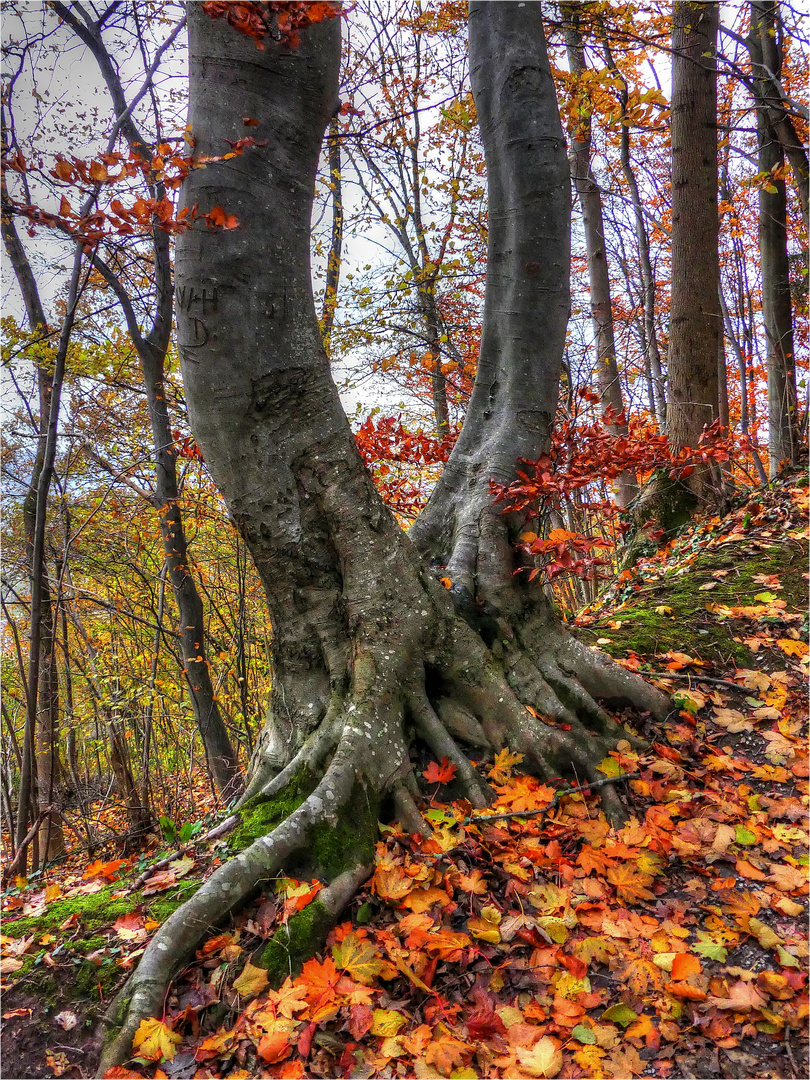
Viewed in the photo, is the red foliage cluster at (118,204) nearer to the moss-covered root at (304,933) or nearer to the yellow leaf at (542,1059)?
the moss-covered root at (304,933)

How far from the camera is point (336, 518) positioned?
2.84m

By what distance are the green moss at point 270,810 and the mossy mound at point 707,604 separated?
2249 mm

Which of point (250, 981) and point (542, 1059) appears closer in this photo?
point (542, 1059)

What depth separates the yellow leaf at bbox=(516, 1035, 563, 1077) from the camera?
1.71 m

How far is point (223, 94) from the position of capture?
8.30ft

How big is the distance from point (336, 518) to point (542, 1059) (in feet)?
7.31

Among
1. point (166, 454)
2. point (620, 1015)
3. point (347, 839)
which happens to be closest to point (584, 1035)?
point (620, 1015)

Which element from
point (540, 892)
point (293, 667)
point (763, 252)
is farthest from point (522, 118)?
point (763, 252)

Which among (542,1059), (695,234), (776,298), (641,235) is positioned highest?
(641,235)

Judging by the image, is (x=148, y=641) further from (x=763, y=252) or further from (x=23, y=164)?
(x=763, y=252)

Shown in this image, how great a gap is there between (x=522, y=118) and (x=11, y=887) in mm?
5965

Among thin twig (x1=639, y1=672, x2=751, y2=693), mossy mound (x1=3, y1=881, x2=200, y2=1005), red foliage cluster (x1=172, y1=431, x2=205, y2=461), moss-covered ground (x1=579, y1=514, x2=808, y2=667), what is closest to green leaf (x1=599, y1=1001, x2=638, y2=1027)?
mossy mound (x1=3, y1=881, x2=200, y2=1005)

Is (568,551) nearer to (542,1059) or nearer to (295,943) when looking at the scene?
(542,1059)

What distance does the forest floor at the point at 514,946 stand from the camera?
176 centimetres
